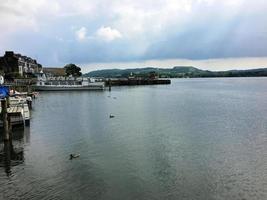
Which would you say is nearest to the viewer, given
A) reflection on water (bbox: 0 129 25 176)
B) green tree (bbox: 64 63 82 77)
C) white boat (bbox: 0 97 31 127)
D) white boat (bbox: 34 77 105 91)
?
reflection on water (bbox: 0 129 25 176)

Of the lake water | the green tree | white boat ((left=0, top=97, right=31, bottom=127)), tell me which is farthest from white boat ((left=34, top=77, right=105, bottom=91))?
white boat ((left=0, top=97, right=31, bottom=127))

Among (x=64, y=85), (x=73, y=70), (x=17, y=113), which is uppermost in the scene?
(x=73, y=70)

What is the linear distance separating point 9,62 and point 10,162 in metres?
125

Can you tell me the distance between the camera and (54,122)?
160 ft

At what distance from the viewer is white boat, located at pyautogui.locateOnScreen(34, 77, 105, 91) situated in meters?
125

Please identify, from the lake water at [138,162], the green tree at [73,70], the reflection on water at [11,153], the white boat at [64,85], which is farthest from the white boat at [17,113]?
the green tree at [73,70]

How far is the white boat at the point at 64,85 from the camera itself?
409 feet

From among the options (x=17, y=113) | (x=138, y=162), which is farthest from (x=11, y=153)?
(x=17, y=113)

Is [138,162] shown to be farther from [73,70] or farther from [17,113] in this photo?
[73,70]

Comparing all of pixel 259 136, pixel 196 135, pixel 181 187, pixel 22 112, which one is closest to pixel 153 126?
pixel 196 135

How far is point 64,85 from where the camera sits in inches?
4988

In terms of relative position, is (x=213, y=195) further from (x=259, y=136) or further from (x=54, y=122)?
(x=54, y=122)

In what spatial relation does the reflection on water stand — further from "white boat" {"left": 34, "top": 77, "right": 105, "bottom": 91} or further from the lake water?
"white boat" {"left": 34, "top": 77, "right": 105, "bottom": 91}

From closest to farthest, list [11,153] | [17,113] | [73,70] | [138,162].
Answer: [138,162], [11,153], [17,113], [73,70]
